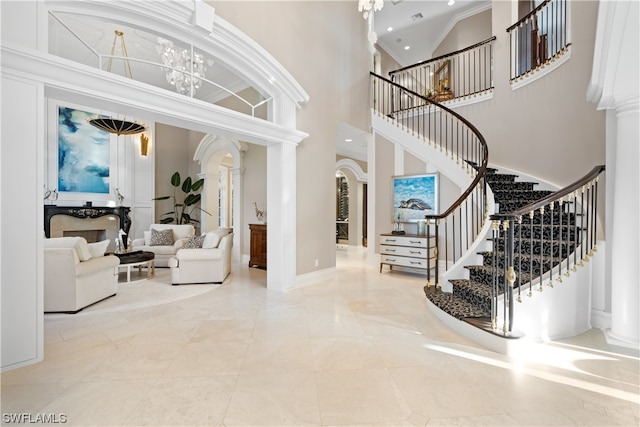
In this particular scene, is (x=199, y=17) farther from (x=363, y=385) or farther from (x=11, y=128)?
(x=363, y=385)

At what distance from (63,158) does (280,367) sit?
26.2 ft

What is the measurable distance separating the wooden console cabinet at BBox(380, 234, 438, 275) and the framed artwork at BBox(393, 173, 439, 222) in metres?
0.56

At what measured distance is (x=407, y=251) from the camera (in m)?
5.89

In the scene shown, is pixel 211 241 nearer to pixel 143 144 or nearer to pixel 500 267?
pixel 500 267

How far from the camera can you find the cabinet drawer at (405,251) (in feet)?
18.6

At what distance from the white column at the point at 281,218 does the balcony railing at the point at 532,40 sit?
4997 millimetres

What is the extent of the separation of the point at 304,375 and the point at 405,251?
4.13m

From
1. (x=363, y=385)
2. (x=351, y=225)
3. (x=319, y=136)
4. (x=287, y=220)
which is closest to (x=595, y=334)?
(x=363, y=385)

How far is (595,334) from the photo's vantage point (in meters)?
3.02

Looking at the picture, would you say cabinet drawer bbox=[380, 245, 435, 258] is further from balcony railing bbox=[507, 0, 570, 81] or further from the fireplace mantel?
the fireplace mantel

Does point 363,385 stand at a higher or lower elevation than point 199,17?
lower

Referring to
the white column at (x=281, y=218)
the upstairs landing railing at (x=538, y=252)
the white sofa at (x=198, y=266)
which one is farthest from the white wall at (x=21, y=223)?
the upstairs landing railing at (x=538, y=252)

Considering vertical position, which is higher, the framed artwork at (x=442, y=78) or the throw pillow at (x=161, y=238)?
the framed artwork at (x=442, y=78)

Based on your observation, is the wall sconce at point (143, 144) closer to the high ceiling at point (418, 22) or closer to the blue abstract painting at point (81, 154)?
the blue abstract painting at point (81, 154)
